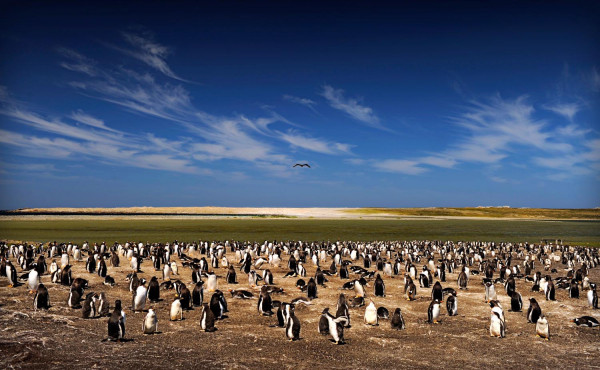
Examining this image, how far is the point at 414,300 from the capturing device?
54.3ft

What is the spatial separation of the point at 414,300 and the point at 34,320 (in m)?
13.2

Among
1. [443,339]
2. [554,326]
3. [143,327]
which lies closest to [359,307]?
[443,339]

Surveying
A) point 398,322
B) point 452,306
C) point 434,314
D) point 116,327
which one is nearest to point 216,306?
point 116,327

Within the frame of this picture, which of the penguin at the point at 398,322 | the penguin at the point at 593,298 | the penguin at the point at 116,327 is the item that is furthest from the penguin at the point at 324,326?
the penguin at the point at 593,298

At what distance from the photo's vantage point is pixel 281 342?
11312mm

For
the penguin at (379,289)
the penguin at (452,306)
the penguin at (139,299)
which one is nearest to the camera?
the penguin at (139,299)

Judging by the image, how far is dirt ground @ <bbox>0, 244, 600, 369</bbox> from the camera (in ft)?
32.3

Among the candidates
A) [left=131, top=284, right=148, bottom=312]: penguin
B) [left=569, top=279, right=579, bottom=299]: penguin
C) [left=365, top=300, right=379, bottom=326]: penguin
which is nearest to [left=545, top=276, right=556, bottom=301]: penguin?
[left=569, top=279, right=579, bottom=299]: penguin

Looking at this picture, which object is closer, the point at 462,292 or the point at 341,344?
the point at 341,344

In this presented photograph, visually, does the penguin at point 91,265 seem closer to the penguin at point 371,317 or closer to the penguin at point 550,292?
the penguin at point 371,317

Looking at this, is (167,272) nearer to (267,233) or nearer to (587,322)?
(587,322)

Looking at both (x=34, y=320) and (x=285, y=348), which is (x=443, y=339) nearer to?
Answer: (x=285, y=348)

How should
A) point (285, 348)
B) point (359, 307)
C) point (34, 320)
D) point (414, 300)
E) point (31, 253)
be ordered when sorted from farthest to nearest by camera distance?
1. point (31, 253)
2. point (414, 300)
3. point (359, 307)
4. point (34, 320)
5. point (285, 348)

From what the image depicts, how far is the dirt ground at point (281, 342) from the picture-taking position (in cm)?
984
